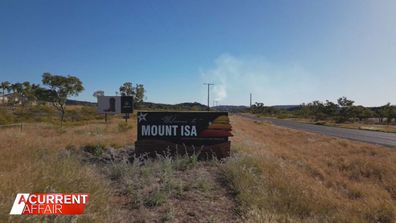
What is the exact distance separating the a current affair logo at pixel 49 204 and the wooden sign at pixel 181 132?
564 centimetres

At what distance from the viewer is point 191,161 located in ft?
28.9

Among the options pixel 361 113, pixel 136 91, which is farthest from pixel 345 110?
pixel 136 91

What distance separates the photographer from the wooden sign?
9898mm

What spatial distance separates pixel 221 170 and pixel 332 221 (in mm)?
3394

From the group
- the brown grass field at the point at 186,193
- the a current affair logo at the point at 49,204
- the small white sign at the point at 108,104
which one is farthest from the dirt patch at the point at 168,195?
the small white sign at the point at 108,104

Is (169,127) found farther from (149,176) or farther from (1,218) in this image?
(1,218)

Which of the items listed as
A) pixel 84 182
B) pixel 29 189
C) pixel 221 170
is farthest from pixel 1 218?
pixel 221 170

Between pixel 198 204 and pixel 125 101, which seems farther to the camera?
pixel 125 101

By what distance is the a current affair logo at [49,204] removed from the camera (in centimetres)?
361

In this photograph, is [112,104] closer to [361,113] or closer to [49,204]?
[49,204]

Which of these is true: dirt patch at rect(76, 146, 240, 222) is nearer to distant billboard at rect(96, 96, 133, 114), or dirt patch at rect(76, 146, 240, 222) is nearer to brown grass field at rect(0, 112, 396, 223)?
brown grass field at rect(0, 112, 396, 223)

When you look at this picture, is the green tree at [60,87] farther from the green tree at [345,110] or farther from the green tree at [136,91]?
the green tree at [345,110]

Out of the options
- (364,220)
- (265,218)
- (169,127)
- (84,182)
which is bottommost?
(364,220)

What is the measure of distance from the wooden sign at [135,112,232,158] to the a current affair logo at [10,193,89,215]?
564cm
